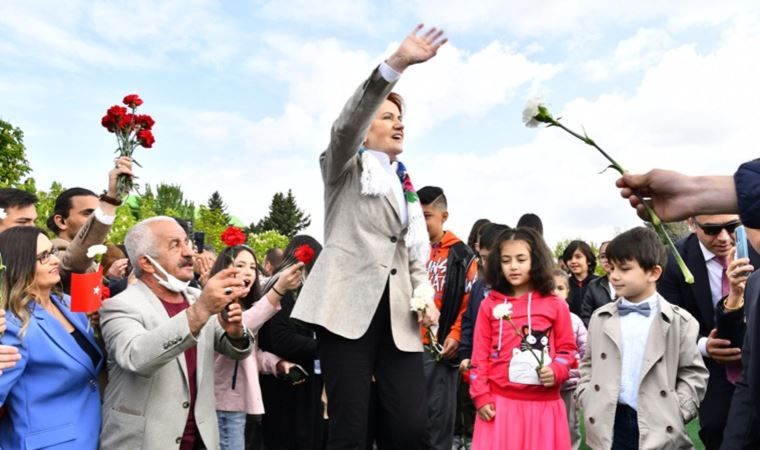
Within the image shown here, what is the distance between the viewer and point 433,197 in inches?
260

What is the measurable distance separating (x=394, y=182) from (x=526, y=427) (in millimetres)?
1921

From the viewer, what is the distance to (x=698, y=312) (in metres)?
5.03

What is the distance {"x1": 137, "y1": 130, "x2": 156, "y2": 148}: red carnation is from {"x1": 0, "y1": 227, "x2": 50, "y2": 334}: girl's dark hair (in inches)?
34.1

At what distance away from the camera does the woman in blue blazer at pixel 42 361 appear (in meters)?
3.51

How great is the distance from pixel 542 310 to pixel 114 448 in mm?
2826

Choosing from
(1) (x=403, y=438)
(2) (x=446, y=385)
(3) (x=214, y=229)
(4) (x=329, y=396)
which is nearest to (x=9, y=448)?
(4) (x=329, y=396)

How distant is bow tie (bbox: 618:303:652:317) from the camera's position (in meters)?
4.88

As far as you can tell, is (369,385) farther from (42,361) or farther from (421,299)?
(42,361)

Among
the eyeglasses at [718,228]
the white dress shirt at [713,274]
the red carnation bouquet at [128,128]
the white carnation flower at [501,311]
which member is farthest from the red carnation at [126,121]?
the white dress shirt at [713,274]

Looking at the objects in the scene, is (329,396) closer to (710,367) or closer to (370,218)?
(370,218)

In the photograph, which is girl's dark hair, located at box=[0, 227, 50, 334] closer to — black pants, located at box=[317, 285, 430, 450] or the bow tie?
black pants, located at box=[317, 285, 430, 450]

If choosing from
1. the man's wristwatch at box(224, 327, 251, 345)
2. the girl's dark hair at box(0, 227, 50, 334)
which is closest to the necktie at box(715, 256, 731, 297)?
the man's wristwatch at box(224, 327, 251, 345)

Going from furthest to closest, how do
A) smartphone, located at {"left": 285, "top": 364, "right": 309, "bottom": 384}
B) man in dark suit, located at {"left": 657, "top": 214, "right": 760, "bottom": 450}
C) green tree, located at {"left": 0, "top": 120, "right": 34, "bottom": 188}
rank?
green tree, located at {"left": 0, "top": 120, "right": 34, "bottom": 188}
smartphone, located at {"left": 285, "top": 364, "right": 309, "bottom": 384}
man in dark suit, located at {"left": 657, "top": 214, "right": 760, "bottom": 450}

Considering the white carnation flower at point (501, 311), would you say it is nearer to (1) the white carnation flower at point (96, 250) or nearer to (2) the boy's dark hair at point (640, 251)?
(2) the boy's dark hair at point (640, 251)
